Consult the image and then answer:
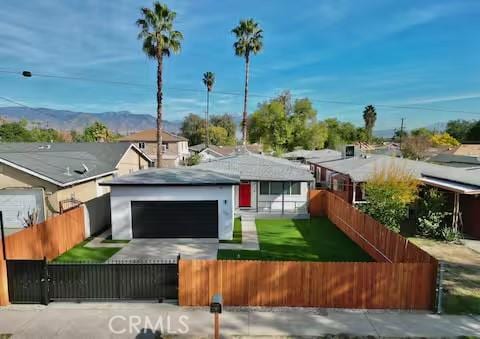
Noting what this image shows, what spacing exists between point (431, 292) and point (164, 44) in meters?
24.5

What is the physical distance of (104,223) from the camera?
1823 cm

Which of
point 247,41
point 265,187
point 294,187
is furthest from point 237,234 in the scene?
point 247,41

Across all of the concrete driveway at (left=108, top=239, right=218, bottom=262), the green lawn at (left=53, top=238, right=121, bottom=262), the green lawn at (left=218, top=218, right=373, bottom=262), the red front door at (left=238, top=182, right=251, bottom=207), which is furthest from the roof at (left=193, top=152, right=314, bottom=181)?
the green lawn at (left=53, top=238, right=121, bottom=262)

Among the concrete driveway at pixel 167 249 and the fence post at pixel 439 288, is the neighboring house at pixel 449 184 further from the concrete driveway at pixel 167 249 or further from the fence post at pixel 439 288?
the concrete driveway at pixel 167 249

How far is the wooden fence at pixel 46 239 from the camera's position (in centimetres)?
1100

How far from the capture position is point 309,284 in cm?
914

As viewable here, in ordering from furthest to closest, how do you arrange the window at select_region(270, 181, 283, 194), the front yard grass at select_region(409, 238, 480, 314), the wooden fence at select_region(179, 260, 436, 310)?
the window at select_region(270, 181, 283, 194) < the front yard grass at select_region(409, 238, 480, 314) < the wooden fence at select_region(179, 260, 436, 310)

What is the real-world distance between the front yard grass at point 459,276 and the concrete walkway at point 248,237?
7276 mm

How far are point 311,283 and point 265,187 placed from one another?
1310cm

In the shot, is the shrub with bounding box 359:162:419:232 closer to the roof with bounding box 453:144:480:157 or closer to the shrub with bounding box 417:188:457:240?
the shrub with bounding box 417:188:457:240

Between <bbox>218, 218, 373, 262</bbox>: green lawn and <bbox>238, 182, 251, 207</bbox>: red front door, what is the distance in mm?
2634

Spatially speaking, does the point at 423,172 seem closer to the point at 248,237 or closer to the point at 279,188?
the point at 279,188

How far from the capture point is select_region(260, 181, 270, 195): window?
22031 mm

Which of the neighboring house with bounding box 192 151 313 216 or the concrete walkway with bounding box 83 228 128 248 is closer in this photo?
the concrete walkway with bounding box 83 228 128 248
